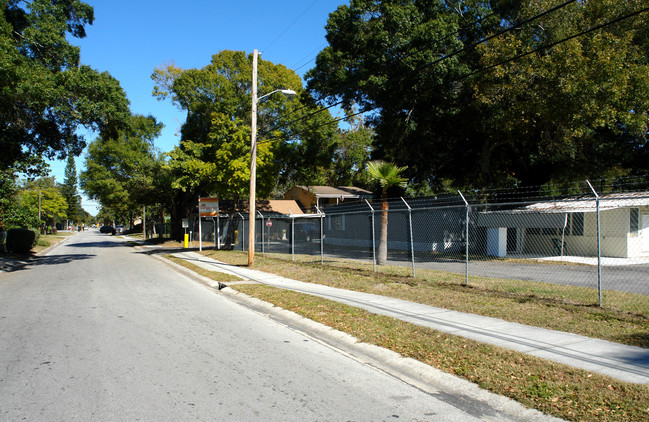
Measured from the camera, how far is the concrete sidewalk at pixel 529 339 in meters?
5.25

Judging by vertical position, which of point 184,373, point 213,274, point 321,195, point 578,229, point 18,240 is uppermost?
point 321,195

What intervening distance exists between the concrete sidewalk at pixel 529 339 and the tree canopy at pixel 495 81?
7543 mm

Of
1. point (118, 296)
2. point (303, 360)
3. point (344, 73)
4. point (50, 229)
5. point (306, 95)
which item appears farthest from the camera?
point (50, 229)

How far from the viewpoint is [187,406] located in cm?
430

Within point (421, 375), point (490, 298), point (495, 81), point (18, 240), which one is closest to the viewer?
point (421, 375)

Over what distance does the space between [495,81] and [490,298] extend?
11.6m

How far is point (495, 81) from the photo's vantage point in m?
17.9

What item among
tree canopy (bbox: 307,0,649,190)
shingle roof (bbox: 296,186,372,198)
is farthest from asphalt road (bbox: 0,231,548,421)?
shingle roof (bbox: 296,186,372,198)

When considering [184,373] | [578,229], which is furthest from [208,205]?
[184,373]

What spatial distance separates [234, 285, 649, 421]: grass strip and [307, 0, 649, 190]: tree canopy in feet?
28.9

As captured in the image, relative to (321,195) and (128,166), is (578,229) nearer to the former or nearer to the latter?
(321,195)

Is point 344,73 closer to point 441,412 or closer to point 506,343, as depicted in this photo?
point 506,343

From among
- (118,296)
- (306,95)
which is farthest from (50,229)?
(118,296)

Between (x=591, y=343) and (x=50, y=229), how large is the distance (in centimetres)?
9267
